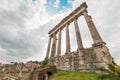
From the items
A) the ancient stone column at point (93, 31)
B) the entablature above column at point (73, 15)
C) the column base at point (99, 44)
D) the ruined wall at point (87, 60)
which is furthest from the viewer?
the entablature above column at point (73, 15)

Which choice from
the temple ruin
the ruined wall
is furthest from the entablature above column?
the ruined wall

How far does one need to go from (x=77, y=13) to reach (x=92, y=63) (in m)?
15.1

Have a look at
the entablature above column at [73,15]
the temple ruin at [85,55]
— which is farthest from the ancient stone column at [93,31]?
the entablature above column at [73,15]

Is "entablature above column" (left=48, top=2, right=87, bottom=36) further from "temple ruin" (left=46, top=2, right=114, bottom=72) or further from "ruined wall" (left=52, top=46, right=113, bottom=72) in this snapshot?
"ruined wall" (left=52, top=46, right=113, bottom=72)

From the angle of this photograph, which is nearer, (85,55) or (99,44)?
(99,44)

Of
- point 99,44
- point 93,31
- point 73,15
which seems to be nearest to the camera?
point 99,44

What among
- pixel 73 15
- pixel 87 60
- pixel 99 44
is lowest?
pixel 87 60

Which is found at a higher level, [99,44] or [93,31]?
[93,31]

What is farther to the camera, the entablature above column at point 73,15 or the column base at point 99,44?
the entablature above column at point 73,15

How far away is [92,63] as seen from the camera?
2331cm

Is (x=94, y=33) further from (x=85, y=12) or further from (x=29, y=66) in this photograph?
(x=29, y=66)

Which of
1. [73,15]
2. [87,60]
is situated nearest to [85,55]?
[87,60]

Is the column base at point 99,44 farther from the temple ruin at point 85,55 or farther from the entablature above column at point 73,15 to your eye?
the entablature above column at point 73,15

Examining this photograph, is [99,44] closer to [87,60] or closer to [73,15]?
[87,60]
